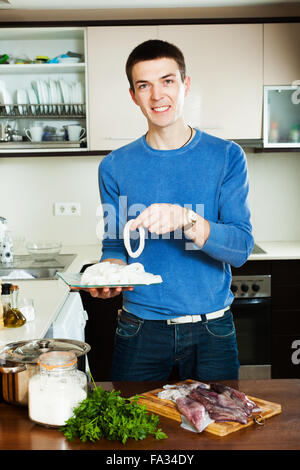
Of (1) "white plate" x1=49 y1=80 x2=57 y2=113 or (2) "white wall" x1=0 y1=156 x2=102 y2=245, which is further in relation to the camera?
(2) "white wall" x1=0 y1=156 x2=102 y2=245

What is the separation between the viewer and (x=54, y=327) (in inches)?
81.7

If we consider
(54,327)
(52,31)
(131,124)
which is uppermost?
(52,31)

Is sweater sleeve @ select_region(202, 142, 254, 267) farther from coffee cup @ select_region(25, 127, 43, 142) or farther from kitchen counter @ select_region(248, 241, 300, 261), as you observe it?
coffee cup @ select_region(25, 127, 43, 142)

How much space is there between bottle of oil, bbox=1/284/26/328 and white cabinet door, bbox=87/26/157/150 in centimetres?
175

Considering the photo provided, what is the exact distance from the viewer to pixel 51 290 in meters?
2.33

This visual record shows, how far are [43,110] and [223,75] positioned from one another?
113 cm

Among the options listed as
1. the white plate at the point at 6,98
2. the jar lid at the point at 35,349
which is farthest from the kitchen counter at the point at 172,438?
the white plate at the point at 6,98

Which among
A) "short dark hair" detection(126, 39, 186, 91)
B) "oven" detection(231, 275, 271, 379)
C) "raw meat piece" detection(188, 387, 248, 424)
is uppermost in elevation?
"short dark hair" detection(126, 39, 186, 91)

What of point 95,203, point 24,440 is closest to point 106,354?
point 95,203

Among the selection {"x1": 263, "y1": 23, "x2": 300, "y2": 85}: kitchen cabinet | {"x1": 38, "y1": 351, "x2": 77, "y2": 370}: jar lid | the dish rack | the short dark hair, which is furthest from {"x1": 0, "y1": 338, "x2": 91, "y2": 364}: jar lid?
{"x1": 263, "y1": 23, "x2": 300, "y2": 85}: kitchen cabinet

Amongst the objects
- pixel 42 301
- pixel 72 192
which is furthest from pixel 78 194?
pixel 42 301

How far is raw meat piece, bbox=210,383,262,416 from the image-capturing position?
1176 mm

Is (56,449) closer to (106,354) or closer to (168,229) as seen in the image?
(168,229)
